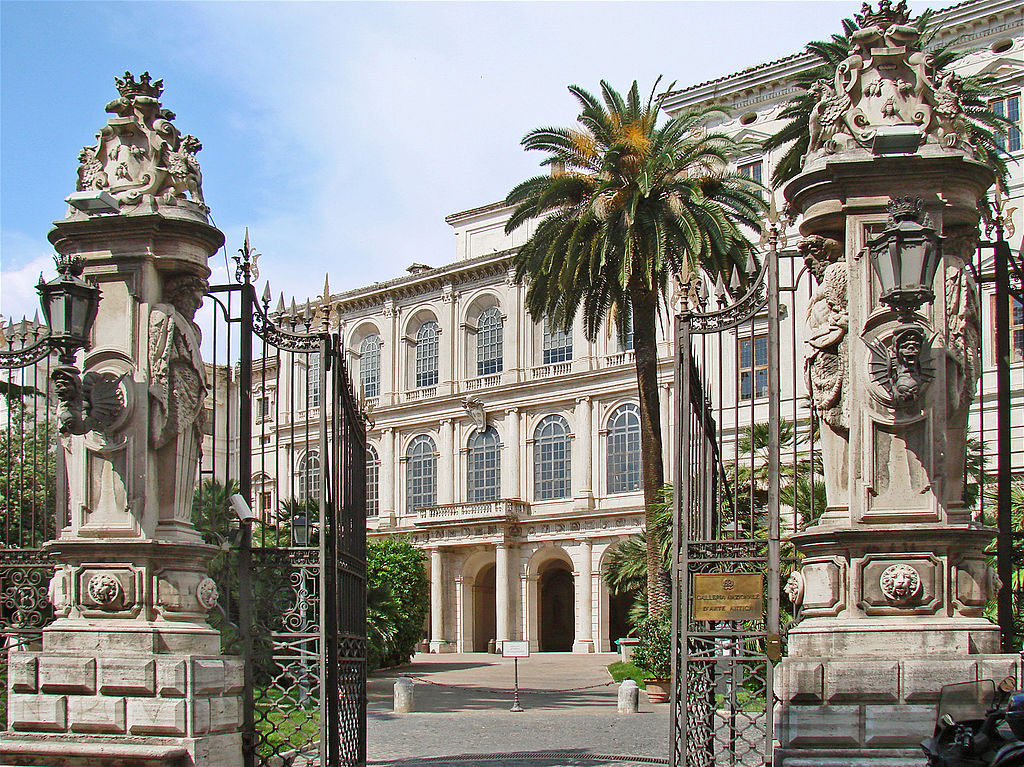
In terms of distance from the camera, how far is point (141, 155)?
33.6 ft

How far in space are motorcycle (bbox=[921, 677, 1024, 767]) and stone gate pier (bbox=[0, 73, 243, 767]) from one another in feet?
17.5

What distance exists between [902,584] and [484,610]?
149ft

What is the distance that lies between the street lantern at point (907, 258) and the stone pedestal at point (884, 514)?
0.42 m

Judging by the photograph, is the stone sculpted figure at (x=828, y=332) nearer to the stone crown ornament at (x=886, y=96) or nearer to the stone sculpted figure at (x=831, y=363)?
the stone sculpted figure at (x=831, y=363)

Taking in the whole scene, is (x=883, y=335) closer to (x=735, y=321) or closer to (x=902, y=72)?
(x=735, y=321)

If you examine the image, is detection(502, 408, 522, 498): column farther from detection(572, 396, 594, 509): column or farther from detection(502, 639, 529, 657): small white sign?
detection(502, 639, 529, 657): small white sign

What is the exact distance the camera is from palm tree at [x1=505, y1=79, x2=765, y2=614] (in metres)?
26.2

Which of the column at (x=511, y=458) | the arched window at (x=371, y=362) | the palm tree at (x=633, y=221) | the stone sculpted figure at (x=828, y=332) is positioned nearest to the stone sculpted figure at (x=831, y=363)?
the stone sculpted figure at (x=828, y=332)

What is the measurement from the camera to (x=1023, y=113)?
118 ft

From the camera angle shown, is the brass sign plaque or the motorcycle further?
the brass sign plaque

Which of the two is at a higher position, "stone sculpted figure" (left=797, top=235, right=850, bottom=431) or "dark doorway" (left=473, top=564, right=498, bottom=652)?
"stone sculpted figure" (left=797, top=235, right=850, bottom=431)

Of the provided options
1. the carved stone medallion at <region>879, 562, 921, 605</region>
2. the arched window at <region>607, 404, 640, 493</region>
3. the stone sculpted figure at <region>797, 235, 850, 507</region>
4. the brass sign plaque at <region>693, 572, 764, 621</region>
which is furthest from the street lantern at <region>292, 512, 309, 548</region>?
the arched window at <region>607, 404, 640, 493</region>

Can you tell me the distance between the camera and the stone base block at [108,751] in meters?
9.03

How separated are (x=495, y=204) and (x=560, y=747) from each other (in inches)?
1651
